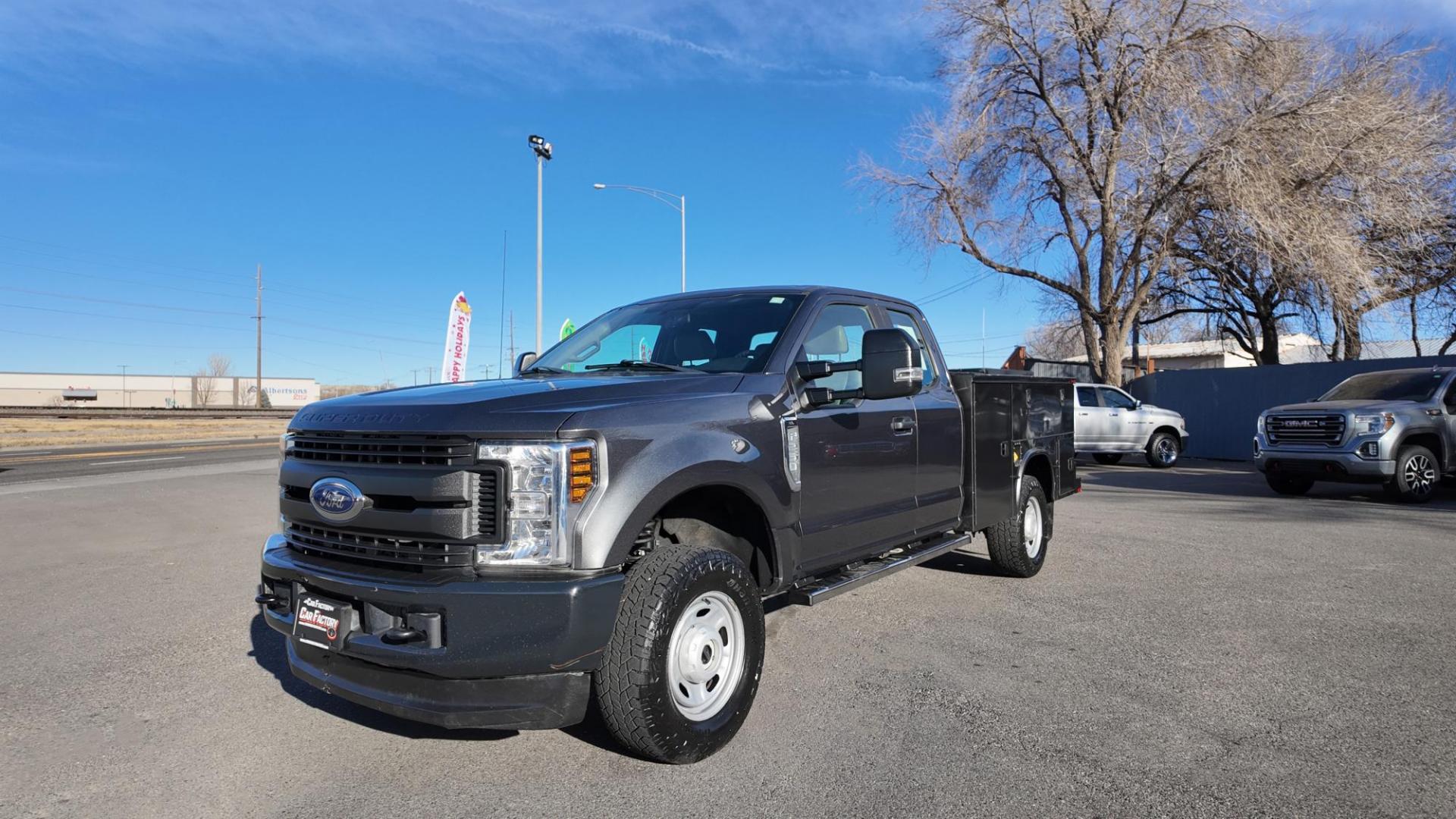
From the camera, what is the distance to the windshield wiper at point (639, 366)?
410cm

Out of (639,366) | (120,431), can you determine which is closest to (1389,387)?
(639,366)

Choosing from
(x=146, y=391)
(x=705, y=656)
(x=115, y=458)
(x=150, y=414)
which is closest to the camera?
(x=705, y=656)

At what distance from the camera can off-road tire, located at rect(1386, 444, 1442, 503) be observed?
1080 centimetres

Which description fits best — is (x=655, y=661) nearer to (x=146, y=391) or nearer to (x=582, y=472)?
(x=582, y=472)

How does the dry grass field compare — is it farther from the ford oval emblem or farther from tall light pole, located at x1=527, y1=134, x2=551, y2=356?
the ford oval emblem

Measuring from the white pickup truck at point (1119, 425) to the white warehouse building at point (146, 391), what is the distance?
9120cm

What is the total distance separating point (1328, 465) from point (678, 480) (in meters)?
11.0

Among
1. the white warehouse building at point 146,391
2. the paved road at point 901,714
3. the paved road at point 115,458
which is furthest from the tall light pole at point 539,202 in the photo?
the white warehouse building at point 146,391

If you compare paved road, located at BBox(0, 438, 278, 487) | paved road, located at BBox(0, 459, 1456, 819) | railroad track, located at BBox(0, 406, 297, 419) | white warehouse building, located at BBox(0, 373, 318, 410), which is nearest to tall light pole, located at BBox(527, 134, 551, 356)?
paved road, located at BBox(0, 438, 278, 487)

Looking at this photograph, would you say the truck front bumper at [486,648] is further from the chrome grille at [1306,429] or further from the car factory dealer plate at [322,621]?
the chrome grille at [1306,429]

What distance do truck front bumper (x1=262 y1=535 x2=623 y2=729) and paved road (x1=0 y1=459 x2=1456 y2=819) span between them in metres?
0.37

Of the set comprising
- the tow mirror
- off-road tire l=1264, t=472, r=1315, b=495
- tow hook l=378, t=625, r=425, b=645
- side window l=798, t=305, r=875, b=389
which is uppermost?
side window l=798, t=305, r=875, b=389

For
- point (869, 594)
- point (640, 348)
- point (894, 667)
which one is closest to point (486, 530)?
point (640, 348)

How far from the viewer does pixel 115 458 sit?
19844 mm
